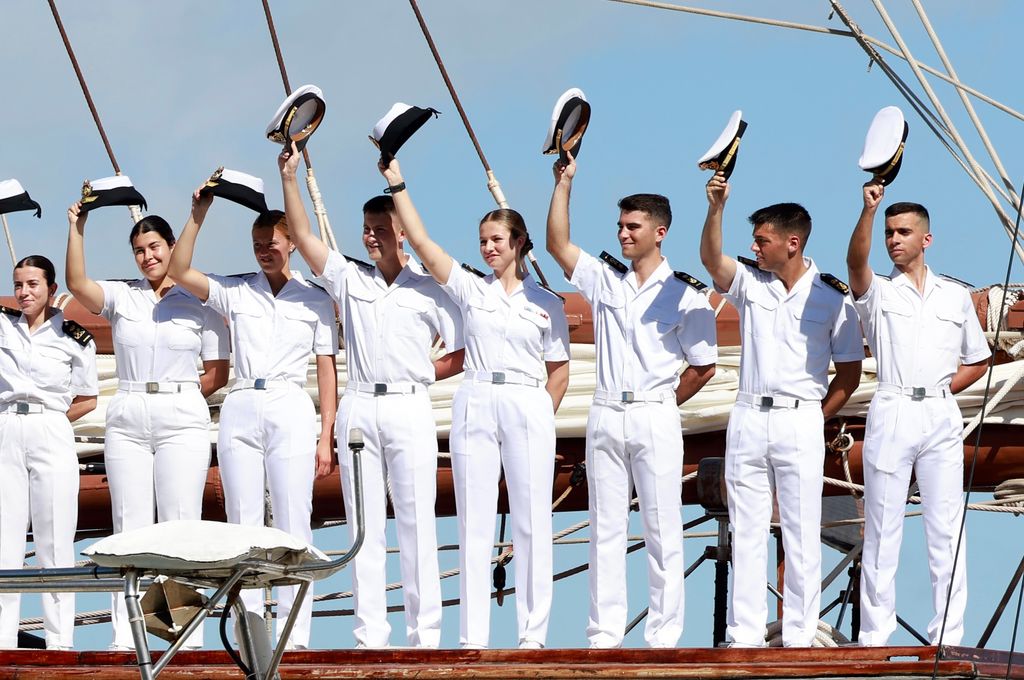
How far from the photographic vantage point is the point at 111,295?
8.63 metres

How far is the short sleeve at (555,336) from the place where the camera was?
27.5 ft

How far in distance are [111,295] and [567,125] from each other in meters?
2.28

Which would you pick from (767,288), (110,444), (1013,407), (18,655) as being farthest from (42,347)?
(1013,407)

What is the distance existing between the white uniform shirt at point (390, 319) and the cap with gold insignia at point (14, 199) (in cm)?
163

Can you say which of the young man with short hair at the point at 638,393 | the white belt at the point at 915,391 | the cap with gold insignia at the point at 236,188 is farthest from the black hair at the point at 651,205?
the cap with gold insignia at the point at 236,188

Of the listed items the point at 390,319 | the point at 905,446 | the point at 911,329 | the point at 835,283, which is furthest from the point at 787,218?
the point at 390,319

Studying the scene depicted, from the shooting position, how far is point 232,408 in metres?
8.36

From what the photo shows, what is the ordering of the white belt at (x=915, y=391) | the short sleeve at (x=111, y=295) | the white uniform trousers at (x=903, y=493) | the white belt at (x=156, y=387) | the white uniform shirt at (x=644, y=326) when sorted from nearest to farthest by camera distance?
the white uniform trousers at (x=903, y=493) → the white belt at (x=915, y=391) → the white uniform shirt at (x=644, y=326) → the white belt at (x=156, y=387) → the short sleeve at (x=111, y=295)

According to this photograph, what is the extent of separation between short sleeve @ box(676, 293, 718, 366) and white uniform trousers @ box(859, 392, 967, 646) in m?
0.78

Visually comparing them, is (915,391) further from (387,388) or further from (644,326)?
(387,388)

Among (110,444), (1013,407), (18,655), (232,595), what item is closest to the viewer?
(232,595)

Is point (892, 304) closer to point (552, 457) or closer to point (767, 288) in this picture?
point (767, 288)

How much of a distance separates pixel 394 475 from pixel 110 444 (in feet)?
4.42

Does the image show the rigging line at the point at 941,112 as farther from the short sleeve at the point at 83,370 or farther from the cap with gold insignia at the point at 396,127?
the short sleeve at the point at 83,370
